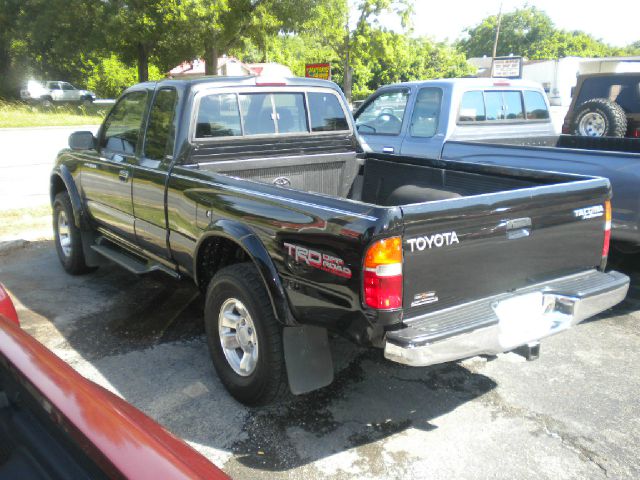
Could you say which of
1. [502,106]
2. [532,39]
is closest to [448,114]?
[502,106]

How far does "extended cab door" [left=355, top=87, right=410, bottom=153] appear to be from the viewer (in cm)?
738

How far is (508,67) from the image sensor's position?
23.0m

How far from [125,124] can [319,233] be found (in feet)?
9.33

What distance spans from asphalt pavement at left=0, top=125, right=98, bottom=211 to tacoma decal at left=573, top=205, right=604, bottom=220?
8.12 m

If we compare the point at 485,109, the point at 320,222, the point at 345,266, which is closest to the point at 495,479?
the point at 345,266

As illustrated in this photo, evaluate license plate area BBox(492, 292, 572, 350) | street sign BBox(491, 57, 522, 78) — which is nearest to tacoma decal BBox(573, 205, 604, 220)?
license plate area BBox(492, 292, 572, 350)

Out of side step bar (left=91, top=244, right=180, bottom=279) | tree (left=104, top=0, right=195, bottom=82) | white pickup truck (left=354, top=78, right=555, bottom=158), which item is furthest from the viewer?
tree (left=104, top=0, right=195, bottom=82)

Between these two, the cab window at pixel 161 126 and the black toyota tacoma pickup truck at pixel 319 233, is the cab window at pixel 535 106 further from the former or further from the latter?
the cab window at pixel 161 126

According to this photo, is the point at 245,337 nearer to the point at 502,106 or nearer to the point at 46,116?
the point at 502,106

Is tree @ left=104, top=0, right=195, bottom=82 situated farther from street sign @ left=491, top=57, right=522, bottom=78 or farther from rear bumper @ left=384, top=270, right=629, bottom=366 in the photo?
rear bumper @ left=384, top=270, right=629, bottom=366

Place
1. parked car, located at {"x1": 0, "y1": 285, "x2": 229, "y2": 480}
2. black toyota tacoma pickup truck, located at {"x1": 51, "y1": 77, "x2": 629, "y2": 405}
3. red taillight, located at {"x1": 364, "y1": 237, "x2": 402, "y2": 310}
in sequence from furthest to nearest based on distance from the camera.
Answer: black toyota tacoma pickup truck, located at {"x1": 51, "y1": 77, "x2": 629, "y2": 405} → red taillight, located at {"x1": 364, "y1": 237, "x2": 402, "y2": 310} → parked car, located at {"x1": 0, "y1": 285, "x2": 229, "y2": 480}

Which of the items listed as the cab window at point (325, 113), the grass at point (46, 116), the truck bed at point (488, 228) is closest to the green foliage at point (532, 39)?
the grass at point (46, 116)

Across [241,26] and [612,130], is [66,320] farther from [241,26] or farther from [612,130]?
[241,26]

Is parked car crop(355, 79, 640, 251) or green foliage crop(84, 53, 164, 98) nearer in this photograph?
parked car crop(355, 79, 640, 251)
